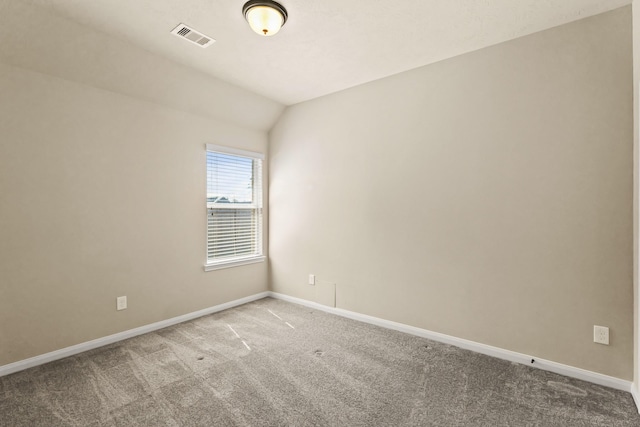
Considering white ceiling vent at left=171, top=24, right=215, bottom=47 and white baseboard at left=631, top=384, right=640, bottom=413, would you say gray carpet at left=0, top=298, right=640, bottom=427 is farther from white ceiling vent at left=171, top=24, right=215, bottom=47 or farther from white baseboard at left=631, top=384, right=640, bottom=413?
white ceiling vent at left=171, top=24, right=215, bottom=47

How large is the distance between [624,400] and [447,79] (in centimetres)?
285

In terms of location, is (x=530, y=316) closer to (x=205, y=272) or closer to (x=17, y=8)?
(x=205, y=272)

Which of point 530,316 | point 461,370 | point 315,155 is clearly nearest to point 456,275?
point 530,316

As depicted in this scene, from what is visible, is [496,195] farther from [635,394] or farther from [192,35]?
[192,35]

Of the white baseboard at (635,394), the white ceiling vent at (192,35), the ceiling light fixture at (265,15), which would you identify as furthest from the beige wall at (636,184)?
the white ceiling vent at (192,35)

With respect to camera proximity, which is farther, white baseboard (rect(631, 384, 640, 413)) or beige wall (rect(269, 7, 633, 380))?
beige wall (rect(269, 7, 633, 380))

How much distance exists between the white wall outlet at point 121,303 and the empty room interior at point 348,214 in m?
0.05

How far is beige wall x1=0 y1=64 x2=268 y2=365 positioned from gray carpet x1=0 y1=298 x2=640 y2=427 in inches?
14.0

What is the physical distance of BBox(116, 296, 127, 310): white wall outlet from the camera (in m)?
3.07

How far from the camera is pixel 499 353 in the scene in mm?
2715

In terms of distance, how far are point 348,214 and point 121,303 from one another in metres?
2.57

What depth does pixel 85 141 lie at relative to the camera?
2863mm

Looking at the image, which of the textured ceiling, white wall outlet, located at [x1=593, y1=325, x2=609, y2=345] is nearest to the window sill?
the textured ceiling

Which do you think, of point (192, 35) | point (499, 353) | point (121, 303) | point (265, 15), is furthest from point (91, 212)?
point (499, 353)
